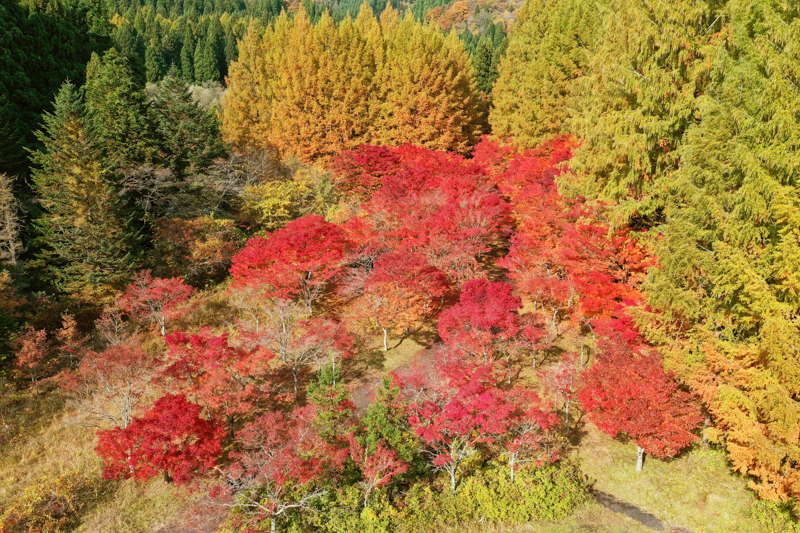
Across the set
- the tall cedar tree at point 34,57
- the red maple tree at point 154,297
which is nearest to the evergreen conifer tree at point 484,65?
the tall cedar tree at point 34,57

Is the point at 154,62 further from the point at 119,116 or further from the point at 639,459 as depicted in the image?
the point at 639,459

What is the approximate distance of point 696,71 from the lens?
14.4 metres

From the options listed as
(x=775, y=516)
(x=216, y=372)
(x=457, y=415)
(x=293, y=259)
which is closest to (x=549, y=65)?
(x=293, y=259)

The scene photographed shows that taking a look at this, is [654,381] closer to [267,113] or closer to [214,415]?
[214,415]

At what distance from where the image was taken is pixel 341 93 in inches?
1511

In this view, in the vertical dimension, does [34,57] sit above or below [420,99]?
above

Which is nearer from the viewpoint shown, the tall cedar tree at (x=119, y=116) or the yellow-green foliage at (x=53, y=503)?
the yellow-green foliage at (x=53, y=503)

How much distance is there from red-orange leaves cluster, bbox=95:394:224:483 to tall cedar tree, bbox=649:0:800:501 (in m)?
16.7

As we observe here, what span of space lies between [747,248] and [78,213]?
1259 inches

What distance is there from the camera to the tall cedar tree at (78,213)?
23.9 meters

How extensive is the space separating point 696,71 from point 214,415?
22726 mm

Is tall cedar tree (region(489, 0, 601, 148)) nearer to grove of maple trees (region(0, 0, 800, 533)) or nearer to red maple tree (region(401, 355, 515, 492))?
grove of maple trees (region(0, 0, 800, 533))

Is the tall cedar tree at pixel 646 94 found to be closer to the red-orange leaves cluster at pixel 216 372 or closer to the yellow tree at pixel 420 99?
the red-orange leaves cluster at pixel 216 372

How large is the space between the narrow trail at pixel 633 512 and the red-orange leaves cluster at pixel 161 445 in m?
13.6
